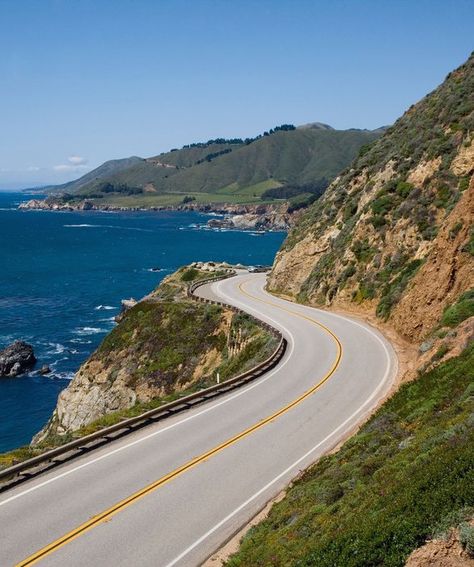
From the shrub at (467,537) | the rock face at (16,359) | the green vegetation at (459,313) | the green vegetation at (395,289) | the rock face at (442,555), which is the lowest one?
the rock face at (16,359)

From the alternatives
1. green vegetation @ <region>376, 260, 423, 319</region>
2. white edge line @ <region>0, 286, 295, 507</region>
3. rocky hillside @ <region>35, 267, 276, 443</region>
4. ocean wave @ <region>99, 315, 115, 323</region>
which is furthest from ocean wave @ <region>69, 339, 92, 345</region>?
white edge line @ <region>0, 286, 295, 507</region>

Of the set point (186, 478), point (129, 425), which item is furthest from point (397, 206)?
point (186, 478)

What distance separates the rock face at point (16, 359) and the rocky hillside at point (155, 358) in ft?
57.9

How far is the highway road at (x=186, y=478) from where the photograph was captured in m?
13.3

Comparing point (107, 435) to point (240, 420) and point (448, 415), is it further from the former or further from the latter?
point (448, 415)

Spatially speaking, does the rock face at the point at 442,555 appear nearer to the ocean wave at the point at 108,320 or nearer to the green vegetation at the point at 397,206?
the green vegetation at the point at 397,206

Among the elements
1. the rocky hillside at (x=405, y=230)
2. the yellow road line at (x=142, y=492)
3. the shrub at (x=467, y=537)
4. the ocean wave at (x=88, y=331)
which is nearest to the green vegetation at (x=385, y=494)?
the shrub at (x=467, y=537)

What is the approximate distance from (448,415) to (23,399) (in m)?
52.3

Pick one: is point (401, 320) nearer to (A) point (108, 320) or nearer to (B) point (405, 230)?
(B) point (405, 230)

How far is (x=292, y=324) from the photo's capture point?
42.7 m

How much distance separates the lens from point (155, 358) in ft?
156

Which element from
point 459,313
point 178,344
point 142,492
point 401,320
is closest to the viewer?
point 142,492

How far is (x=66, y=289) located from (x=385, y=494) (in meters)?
106

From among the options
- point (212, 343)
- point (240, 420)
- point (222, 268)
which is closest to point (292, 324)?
point (212, 343)
